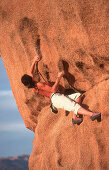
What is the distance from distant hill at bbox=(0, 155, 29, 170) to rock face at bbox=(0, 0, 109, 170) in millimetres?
26022

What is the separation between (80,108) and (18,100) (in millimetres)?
3133

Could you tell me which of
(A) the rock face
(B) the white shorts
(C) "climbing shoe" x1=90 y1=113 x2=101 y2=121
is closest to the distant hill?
(A) the rock face

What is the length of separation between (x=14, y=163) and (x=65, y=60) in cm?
3012

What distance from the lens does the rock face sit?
14.8 ft

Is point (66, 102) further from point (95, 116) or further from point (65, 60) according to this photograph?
point (65, 60)

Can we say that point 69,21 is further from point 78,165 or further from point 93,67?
point 78,165

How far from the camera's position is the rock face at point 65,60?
4.52 meters

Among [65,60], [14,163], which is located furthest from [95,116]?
[14,163]

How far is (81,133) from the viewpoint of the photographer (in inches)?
200

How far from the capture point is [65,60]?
529 centimetres

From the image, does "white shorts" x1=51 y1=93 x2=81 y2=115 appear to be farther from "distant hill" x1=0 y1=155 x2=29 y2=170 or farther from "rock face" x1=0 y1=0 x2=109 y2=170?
"distant hill" x1=0 y1=155 x2=29 y2=170

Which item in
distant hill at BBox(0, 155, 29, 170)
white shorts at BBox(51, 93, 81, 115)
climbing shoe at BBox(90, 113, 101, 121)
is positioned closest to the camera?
climbing shoe at BBox(90, 113, 101, 121)

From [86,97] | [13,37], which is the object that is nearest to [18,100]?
[13,37]

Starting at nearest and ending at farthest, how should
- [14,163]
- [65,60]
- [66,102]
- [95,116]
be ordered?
[95,116]
[66,102]
[65,60]
[14,163]
